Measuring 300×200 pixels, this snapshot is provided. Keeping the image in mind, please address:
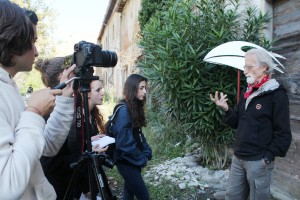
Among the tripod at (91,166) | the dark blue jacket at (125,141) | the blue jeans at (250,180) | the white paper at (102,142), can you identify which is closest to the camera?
the tripod at (91,166)

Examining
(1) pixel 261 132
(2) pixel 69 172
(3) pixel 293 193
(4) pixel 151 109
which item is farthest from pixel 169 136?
(2) pixel 69 172

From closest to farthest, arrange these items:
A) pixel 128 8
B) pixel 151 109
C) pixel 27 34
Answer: pixel 27 34
pixel 151 109
pixel 128 8

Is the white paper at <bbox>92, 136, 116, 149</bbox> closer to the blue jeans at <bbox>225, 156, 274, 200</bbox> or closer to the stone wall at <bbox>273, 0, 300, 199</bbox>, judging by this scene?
the blue jeans at <bbox>225, 156, 274, 200</bbox>

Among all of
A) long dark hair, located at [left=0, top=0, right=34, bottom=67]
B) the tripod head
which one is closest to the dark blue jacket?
the tripod head

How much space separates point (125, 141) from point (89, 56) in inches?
50.2

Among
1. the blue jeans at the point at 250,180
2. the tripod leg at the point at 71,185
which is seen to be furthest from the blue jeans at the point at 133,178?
the tripod leg at the point at 71,185

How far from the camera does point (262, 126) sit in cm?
275

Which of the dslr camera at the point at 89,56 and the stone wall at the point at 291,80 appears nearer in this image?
the dslr camera at the point at 89,56

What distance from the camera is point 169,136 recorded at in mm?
6688

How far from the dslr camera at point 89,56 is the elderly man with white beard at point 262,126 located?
1484 millimetres

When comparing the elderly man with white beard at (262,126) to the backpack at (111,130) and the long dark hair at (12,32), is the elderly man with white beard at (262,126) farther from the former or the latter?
the long dark hair at (12,32)

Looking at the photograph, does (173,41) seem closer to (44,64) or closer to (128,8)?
(44,64)

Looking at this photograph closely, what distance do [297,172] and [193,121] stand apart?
5.30 feet

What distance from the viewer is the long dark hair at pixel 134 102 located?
10.6 ft
